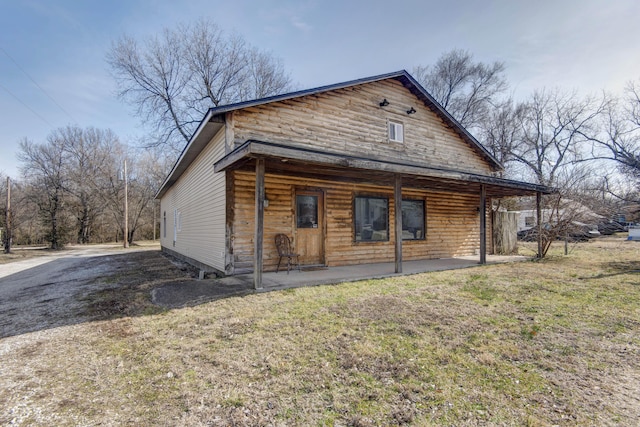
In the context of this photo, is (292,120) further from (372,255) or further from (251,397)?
(251,397)

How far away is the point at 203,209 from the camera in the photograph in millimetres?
8555

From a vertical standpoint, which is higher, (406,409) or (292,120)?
(292,120)

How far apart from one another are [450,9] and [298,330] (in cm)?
1073

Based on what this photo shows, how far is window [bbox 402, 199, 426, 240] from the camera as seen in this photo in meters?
9.67

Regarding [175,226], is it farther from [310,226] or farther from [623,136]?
[623,136]

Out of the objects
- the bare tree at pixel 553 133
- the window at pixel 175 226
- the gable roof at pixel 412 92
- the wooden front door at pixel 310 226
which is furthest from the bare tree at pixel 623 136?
the window at pixel 175 226

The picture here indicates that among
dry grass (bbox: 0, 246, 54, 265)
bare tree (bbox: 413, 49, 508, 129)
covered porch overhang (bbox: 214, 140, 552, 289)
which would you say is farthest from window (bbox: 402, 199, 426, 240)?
dry grass (bbox: 0, 246, 54, 265)

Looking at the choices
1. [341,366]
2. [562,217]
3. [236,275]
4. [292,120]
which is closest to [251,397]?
[341,366]

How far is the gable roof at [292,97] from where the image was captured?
6539 mm

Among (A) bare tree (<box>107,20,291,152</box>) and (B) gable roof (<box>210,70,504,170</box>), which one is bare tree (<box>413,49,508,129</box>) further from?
(A) bare tree (<box>107,20,291,152</box>)

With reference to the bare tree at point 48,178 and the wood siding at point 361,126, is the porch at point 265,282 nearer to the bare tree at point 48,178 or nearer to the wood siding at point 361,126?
the wood siding at point 361,126

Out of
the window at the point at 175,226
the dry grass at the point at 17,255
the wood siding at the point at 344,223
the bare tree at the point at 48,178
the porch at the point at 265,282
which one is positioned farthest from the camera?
the bare tree at the point at 48,178

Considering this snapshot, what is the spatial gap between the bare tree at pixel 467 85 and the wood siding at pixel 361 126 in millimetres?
13220

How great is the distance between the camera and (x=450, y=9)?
9602 millimetres
